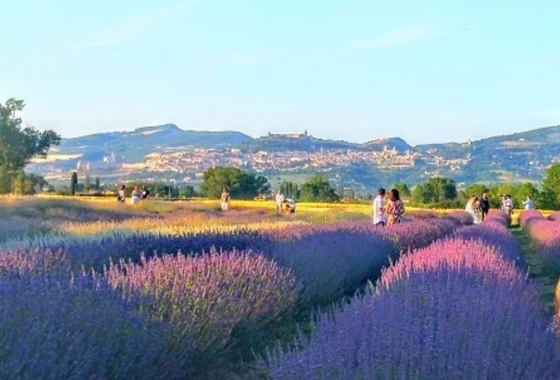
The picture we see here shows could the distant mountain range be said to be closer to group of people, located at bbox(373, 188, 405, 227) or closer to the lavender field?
group of people, located at bbox(373, 188, 405, 227)

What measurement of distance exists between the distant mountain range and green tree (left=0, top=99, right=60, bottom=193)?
227 feet

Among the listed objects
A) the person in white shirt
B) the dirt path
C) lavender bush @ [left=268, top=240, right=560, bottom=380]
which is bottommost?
the dirt path

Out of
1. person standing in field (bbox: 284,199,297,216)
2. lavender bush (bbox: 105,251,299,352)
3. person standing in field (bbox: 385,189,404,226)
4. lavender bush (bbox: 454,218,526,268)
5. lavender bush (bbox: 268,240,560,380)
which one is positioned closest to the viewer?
lavender bush (bbox: 268,240,560,380)

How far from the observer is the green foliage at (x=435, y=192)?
7275 cm

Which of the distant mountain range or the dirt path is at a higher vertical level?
the dirt path

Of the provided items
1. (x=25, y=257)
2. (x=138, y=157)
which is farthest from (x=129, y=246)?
(x=138, y=157)

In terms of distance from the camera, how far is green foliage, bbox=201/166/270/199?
2940 inches

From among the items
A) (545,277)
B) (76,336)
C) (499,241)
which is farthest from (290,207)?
(76,336)

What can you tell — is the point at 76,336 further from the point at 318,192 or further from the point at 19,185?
the point at 318,192

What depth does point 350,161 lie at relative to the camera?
15750cm

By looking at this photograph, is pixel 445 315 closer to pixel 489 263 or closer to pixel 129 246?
pixel 489 263

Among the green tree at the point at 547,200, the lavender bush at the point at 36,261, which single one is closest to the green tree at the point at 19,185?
the green tree at the point at 547,200

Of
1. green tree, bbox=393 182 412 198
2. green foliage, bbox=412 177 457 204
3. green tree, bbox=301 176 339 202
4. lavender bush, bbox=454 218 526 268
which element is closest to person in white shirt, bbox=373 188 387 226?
lavender bush, bbox=454 218 526 268

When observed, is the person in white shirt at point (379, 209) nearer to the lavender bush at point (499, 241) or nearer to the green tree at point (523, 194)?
the lavender bush at point (499, 241)
